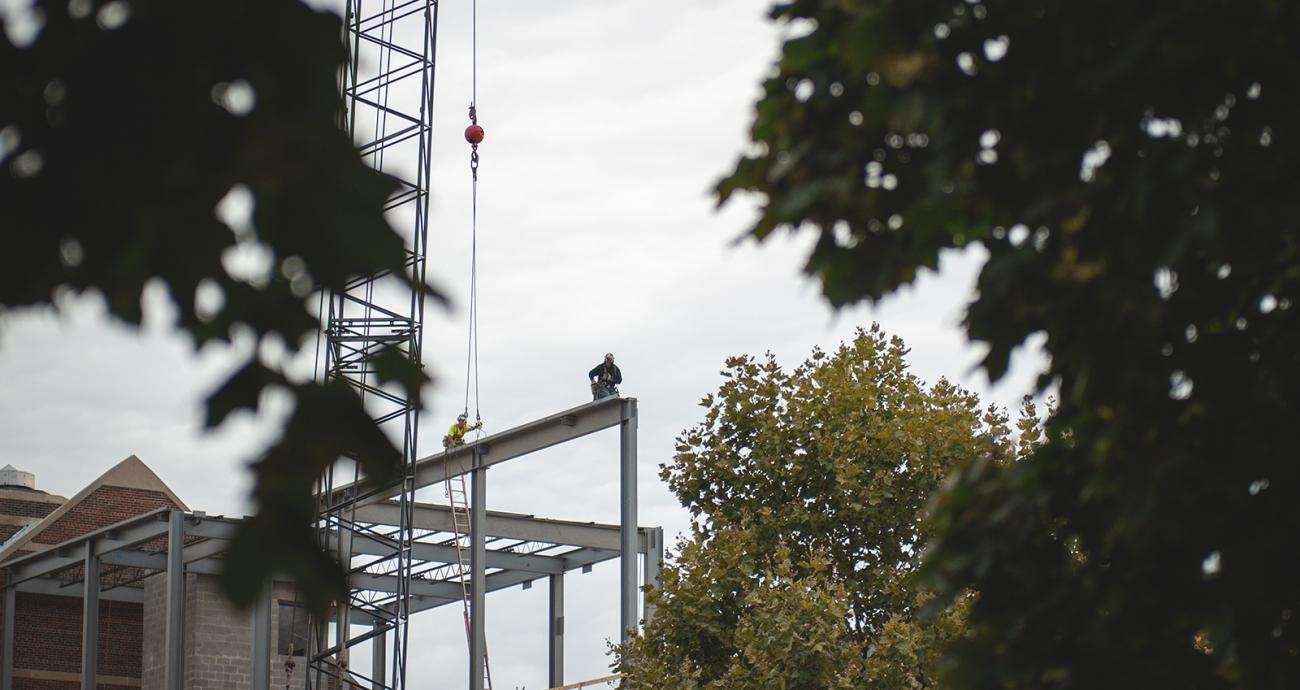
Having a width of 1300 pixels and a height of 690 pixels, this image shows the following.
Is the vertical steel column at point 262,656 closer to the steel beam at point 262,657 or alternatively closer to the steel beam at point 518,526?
the steel beam at point 262,657

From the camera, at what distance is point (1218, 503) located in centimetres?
455

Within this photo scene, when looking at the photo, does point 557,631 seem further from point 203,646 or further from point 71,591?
point 71,591

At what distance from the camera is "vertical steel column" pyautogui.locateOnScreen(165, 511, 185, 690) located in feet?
111

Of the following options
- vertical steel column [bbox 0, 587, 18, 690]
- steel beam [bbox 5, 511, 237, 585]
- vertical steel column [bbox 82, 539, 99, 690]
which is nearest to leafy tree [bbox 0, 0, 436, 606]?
steel beam [bbox 5, 511, 237, 585]

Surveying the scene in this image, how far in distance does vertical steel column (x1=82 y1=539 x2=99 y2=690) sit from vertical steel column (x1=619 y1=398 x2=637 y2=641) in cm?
1246

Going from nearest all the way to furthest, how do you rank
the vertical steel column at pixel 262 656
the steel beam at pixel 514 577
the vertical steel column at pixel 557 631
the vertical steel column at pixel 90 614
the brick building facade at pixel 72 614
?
the vertical steel column at pixel 262 656, the vertical steel column at pixel 90 614, the vertical steel column at pixel 557 631, the steel beam at pixel 514 577, the brick building facade at pixel 72 614

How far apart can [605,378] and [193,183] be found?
29880 mm

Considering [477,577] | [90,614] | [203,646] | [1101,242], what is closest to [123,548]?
[90,614]

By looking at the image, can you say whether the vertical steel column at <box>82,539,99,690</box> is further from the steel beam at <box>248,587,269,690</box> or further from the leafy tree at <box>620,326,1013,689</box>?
the leafy tree at <box>620,326,1013,689</box>

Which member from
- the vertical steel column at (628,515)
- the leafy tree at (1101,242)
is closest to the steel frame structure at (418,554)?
the vertical steel column at (628,515)

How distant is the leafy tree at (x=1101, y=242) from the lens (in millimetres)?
4395

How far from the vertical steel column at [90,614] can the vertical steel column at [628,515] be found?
1246 cm

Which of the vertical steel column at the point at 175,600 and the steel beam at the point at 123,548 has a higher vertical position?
the steel beam at the point at 123,548

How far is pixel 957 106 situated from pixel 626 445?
86.7ft
